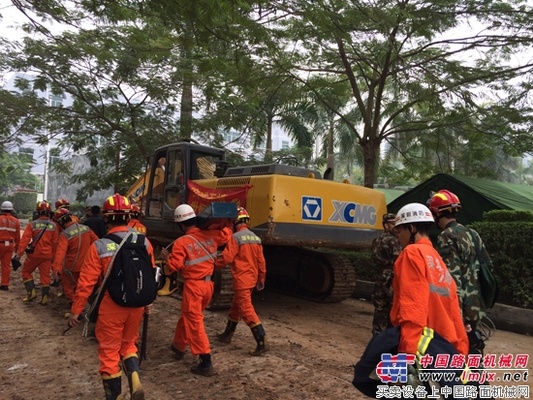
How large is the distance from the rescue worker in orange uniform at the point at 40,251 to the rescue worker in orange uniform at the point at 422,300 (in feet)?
23.8

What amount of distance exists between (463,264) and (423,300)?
153cm

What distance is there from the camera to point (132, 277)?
13.0ft

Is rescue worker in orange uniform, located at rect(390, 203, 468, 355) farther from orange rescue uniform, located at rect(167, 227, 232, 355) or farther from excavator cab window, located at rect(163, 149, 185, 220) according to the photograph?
excavator cab window, located at rect(163, 149, 185, 220)

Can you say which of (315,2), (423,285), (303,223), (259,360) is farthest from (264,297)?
(423,285)

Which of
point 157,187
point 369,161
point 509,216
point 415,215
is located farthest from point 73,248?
point 509,216

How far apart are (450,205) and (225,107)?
1017 centimetres

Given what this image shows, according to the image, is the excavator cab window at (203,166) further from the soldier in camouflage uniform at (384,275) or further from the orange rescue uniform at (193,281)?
the soldier in camouflage uniform at (384,275)

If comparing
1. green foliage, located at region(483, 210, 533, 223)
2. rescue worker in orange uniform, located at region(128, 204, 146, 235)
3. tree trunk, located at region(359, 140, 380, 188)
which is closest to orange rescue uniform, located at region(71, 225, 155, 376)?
rescue worker in orange uniform, located at region(128, 204, 146, 235)

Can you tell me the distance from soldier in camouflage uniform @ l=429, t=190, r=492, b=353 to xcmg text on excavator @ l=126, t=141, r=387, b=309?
10.6 ft

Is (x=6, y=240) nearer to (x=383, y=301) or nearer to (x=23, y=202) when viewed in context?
(x=383, y=301)

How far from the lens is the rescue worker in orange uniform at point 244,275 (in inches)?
221

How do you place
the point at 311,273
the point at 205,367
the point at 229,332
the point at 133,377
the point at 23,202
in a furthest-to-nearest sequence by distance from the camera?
the point at 23,202 < the point at 311,273 < the point at 229,332 < the point at 205,367 < the point at 133,377

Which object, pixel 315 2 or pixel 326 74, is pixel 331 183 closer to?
pixel 315 2

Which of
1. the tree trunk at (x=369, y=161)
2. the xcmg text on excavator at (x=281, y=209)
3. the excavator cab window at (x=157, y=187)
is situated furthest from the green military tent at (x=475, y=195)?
the excavator cab window at (x=157, y=187)
